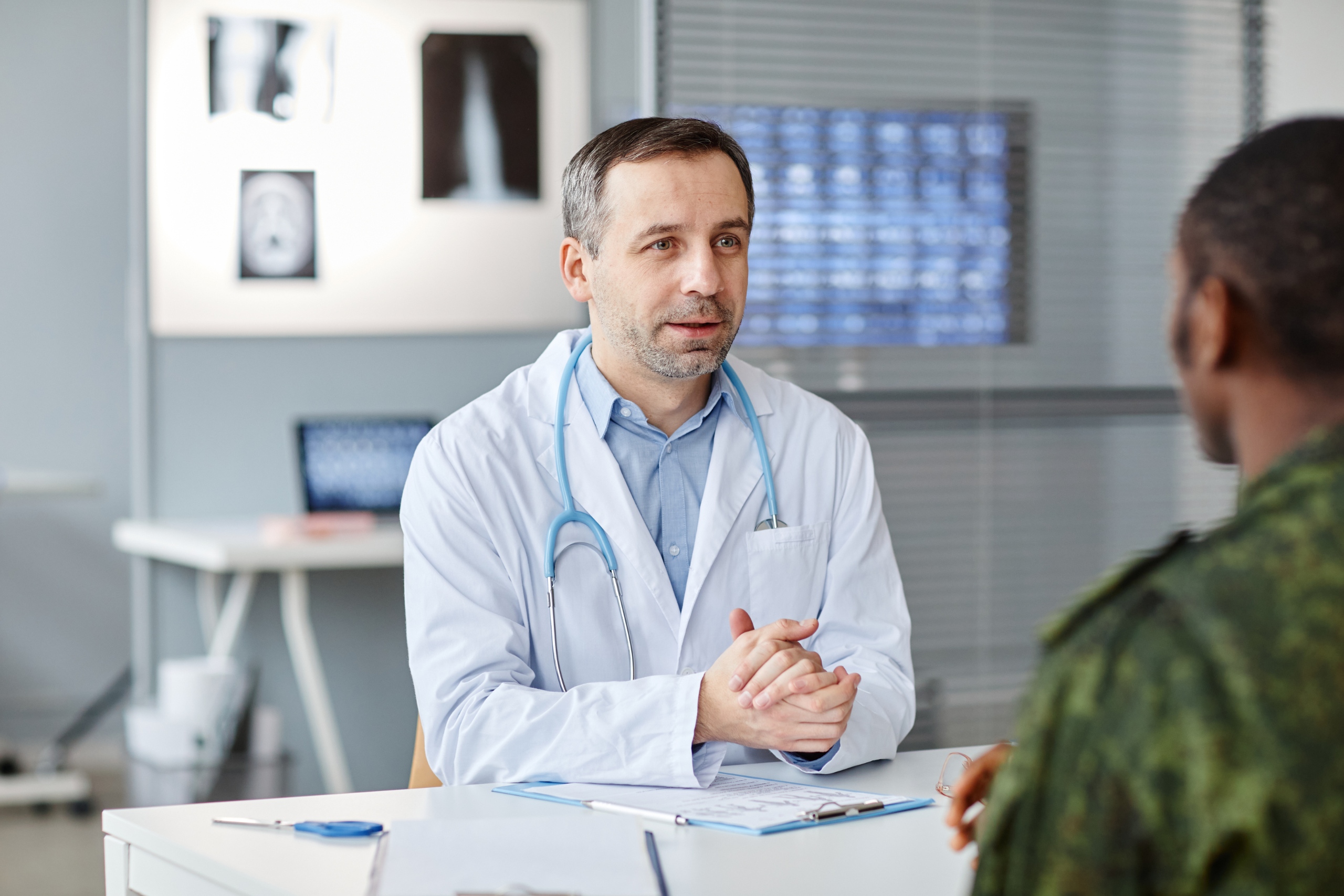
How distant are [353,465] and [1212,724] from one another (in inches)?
120

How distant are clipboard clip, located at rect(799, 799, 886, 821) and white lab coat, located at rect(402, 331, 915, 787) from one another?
162 millimetres

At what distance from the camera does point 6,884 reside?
10.2 feet

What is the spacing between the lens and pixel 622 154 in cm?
172

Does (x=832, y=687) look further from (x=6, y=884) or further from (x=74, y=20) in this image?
(x=74, y=20)

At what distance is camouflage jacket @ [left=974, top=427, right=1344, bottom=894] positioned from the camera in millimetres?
581

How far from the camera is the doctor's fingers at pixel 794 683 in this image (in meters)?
1.34

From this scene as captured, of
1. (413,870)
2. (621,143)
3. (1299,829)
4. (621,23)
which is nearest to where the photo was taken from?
(1299,829)

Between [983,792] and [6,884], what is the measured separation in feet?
9.12

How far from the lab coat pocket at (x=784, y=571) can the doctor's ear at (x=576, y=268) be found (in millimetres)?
406

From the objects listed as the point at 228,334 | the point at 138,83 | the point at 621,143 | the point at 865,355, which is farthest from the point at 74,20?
the point at 621,143

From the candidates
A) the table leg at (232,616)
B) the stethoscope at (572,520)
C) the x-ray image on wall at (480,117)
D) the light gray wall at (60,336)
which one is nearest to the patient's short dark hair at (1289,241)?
the stethoscope at (572,520)

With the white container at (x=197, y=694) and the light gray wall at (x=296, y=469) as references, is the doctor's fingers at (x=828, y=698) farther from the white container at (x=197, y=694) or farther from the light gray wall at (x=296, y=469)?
the light gray wall at (x=296, y=469)

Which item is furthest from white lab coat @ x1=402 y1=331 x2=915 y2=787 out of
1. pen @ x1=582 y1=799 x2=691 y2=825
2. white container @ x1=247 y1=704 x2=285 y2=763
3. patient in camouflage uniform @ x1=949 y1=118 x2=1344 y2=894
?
white container @ x1=247 y1=704 x2=285 y2=763

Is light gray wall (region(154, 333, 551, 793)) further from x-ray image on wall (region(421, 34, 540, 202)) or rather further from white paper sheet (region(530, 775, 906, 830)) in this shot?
white paper sheet (region(530, 775, 906, 830))
